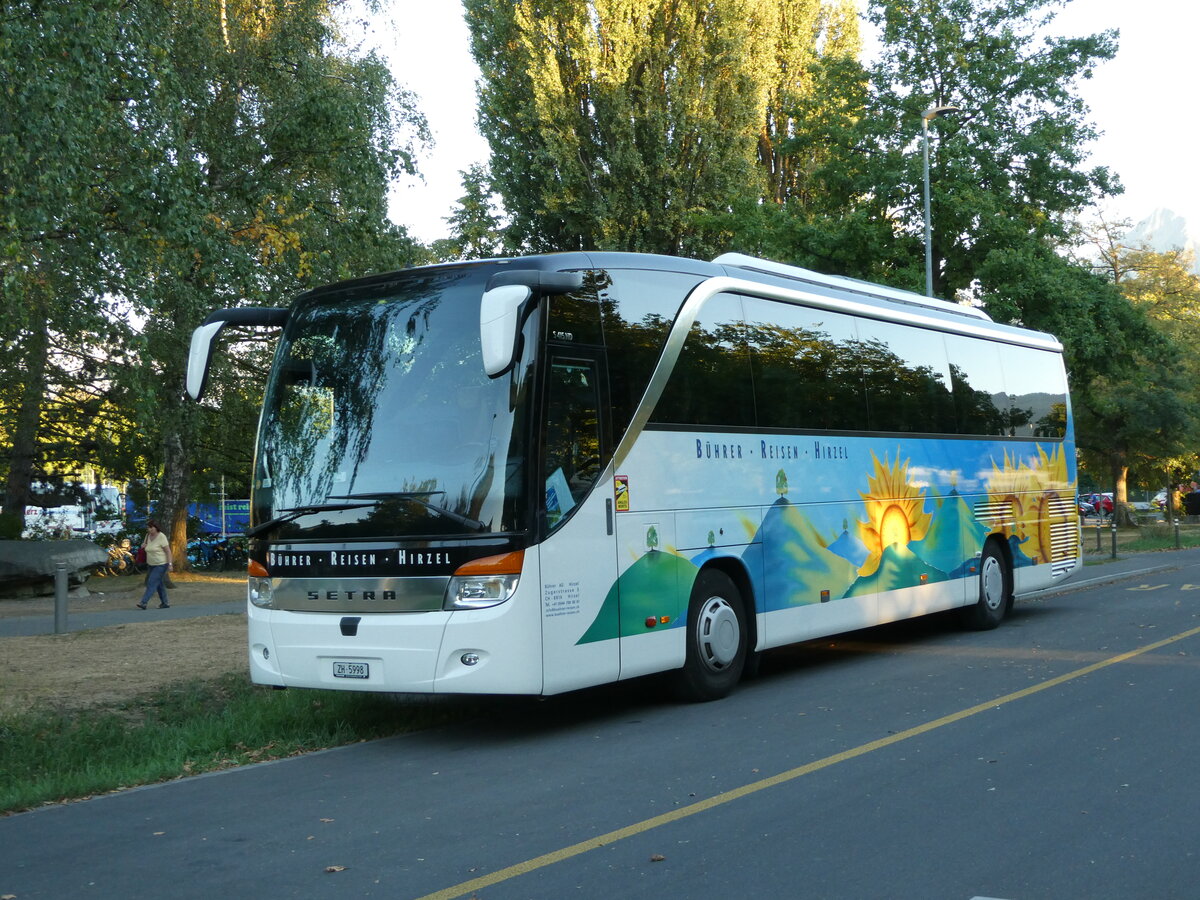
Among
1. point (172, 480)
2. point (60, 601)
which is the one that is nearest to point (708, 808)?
point (60, 601)

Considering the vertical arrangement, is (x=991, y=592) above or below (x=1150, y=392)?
below

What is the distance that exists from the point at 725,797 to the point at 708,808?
264 millimetres

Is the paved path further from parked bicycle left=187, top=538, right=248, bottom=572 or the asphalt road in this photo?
the asphalt road

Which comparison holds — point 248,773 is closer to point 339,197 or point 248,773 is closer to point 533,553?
point 533,553

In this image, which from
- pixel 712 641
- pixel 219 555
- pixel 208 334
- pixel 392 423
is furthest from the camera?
pixel 219 555

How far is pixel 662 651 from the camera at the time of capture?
400 inches

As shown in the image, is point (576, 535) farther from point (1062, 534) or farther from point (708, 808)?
point (1062, 534)

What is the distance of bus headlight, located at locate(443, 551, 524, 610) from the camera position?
8.86 meters

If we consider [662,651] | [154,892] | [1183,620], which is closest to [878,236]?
[1183,620]

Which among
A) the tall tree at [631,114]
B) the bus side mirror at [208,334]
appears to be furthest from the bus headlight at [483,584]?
the tall tree at [631,114]

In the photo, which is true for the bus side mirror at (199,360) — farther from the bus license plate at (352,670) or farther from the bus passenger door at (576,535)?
the bus passenger door at (576,535)

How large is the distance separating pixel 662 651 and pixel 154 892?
512cm

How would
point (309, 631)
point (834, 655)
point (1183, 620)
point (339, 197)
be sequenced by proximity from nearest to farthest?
1. point (309, 631)
2. point (834, 655)
3. point (1183, 620)
4. point (339, 197)

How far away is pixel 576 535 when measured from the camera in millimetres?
9383
